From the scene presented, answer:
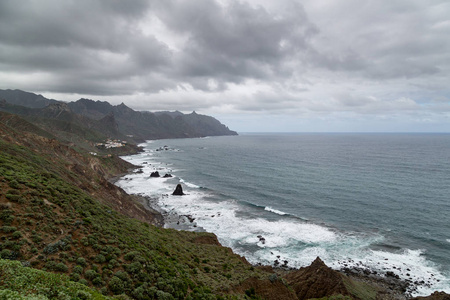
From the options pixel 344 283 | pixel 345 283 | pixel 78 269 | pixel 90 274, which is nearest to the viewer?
pixel 78 269

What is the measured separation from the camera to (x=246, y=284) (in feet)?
78.6

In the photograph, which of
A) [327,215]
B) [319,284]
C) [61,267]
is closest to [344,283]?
[319,284]

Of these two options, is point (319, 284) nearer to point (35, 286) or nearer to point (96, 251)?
point (96, 251)

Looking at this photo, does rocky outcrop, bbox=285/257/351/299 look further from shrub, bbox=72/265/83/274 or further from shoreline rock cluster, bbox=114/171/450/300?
shrub, bbox=72/265/83/274

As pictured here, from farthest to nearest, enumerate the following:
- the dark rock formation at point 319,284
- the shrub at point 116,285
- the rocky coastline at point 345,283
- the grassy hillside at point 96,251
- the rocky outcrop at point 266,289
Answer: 1. the rocky coastline at point 345,283
2. the dark rock formation at point 319,284
3. the rocky outcrop at point 266,289
4. the grassy hillside at point 96,251
5. the shrub at point 116,285

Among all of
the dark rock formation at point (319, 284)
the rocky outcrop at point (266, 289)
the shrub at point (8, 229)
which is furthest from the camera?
the dark rock formation at point (319, 284)

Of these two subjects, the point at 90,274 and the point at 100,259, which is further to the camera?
the point at 100,259

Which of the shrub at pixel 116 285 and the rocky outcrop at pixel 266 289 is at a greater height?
the shrub at pixel 116 285

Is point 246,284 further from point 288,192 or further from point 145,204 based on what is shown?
point 288,192

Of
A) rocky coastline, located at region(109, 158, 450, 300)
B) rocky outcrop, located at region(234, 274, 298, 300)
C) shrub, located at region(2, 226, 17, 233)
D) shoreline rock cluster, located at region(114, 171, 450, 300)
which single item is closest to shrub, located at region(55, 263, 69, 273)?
shrub, located at region(2, 226, 17, 233)

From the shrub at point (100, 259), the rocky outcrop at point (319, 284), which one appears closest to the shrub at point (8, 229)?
the shrub at point (100, 259)

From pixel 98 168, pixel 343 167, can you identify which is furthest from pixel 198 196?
pixel 343 167

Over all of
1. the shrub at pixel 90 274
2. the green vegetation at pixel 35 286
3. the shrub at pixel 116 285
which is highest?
the green vegetation at pixel 35 286

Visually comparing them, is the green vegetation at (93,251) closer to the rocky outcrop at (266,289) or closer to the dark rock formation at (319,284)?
the rocky outcrop at (266,289)
